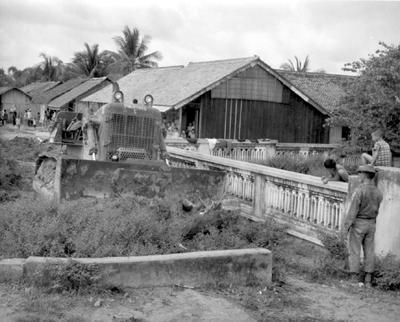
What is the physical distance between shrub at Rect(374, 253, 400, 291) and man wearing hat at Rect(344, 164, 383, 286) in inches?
4.6

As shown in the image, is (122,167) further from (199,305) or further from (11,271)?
(199,305)

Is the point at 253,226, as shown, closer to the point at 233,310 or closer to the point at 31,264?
the point at 233,310

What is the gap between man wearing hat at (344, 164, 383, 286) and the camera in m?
6.98

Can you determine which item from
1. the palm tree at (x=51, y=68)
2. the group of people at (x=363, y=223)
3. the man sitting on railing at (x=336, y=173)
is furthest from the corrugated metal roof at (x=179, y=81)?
the palm tree at (x=51, y=68)

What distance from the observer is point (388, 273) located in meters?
6.87

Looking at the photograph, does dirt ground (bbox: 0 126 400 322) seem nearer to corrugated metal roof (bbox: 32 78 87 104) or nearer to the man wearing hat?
the man wearing hat

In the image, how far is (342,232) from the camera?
7520mm

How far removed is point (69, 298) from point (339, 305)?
314cm

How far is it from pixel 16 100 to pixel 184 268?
172 ft

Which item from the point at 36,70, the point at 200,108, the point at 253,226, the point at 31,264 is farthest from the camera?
the point at 36,70

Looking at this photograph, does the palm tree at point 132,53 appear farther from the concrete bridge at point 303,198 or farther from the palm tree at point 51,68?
the concrete bridge at point 303,198

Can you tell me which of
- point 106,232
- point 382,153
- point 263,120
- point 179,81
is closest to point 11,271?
point 106,232

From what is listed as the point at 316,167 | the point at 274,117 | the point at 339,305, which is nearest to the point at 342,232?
the point at 339,305

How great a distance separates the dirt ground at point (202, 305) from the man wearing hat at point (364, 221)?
0.39m
